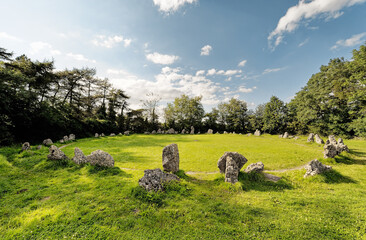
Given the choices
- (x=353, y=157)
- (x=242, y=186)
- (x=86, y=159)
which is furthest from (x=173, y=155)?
(x=353, y=157)

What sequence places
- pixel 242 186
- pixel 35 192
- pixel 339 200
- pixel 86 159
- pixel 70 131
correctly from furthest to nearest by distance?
pixel 70 131 < pixel 86 159 < pixel 242 186 < pixel 35 192 < pixel 339 200

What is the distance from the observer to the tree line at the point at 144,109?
2020 centimetres

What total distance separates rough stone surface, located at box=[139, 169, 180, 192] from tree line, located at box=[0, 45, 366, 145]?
22185mm

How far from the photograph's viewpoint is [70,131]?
29266mm

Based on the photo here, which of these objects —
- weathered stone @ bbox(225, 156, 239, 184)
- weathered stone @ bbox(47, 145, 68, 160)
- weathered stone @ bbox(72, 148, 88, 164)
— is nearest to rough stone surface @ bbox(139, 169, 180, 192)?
weathered stone @ bbox(225, 156, 239, 184)

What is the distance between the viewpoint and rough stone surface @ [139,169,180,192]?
6491mm

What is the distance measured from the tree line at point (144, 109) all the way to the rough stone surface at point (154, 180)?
22.2m

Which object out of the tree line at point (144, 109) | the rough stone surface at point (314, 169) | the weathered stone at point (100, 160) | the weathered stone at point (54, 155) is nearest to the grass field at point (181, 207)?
the rough stone surface at point (314, 169)

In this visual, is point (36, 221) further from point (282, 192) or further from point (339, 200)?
point (339, 200)

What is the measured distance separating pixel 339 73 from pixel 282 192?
4005cm

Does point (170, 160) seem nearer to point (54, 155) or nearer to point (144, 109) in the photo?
point (54, 155)

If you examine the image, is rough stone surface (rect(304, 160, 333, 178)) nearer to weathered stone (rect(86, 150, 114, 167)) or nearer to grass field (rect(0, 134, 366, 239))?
grass field (rect(0, 134, 366, 239))

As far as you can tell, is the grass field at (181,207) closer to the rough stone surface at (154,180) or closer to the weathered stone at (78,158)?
the rough stone surface at (154,180)

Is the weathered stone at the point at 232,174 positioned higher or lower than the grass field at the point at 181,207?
higher
